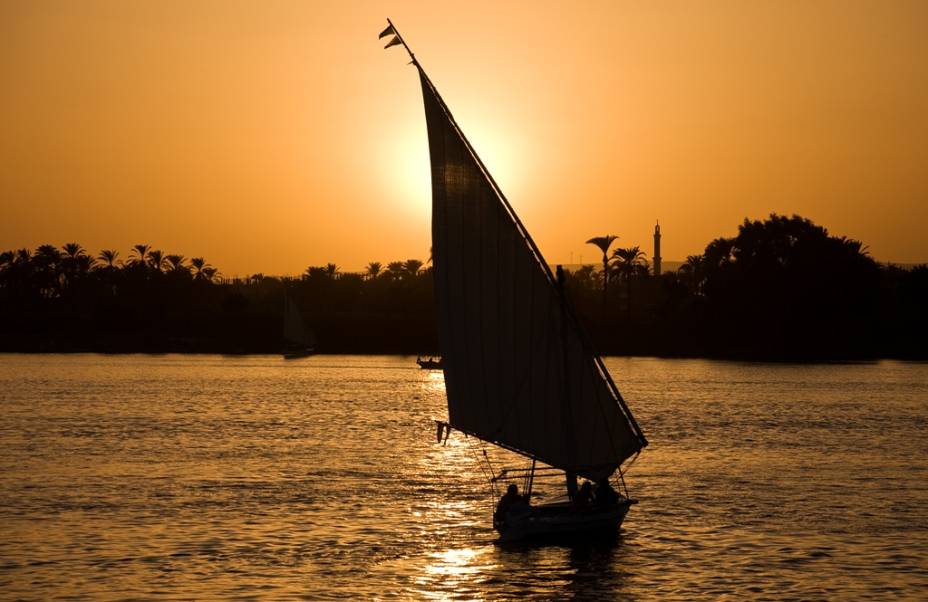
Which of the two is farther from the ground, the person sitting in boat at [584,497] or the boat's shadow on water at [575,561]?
the person sitting in boat at [584,497]

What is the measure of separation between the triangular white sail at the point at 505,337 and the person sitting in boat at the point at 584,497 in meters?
0.73

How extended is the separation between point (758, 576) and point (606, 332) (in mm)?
153883

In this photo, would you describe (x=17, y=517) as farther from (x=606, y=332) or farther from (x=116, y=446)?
(x=606, y=332)

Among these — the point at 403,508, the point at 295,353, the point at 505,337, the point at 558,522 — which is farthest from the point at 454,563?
the point at 295,353

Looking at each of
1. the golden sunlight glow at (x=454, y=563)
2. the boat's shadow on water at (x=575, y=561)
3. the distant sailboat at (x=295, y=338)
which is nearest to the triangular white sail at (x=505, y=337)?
the boat's shadow on water at (x=575, y=561)

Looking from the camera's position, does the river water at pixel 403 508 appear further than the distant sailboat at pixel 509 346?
No

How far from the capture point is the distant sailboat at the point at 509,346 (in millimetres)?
32688

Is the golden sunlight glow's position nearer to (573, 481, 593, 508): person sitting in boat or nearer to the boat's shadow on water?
the boat's shadow on water

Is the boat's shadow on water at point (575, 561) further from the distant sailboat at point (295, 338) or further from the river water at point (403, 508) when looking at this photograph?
the distant sailboat at point (295, 338)

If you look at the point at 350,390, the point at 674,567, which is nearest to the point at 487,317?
the point at 674,567

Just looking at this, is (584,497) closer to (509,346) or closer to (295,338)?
(509,346)

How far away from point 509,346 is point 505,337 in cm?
28

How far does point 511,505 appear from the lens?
35.0 metres

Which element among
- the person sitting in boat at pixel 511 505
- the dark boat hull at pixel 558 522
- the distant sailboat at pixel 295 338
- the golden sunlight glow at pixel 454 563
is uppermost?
the distant sailboat at pixel 295 338
